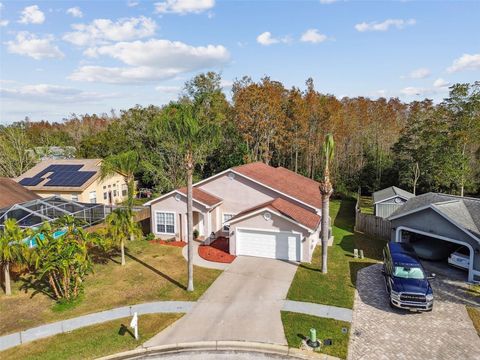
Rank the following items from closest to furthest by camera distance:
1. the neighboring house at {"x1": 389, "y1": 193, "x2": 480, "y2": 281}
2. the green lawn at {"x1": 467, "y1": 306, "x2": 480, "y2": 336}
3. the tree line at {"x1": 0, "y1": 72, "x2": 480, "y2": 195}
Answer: the green lawn at {"x1": 467, "y1": 306, "x2": 480, "y2": 336}, the neighboring house at {"x1": 389, "y1": 193, "x2": 480, "y2": 281}, the tree line at {"x1": 0, "y1": 72, "x2": 480, "y2": 195}

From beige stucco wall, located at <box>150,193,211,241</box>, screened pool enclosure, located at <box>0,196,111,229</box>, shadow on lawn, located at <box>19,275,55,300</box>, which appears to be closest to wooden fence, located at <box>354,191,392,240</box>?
beige stucco wall, located at <box>150,193,211,241</box>

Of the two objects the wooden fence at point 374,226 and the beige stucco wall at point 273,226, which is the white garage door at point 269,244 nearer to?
the beige stucco wall at point 273,226

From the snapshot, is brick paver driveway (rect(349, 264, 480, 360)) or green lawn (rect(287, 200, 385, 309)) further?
green lawn (rect(287, 200, 385, 309))

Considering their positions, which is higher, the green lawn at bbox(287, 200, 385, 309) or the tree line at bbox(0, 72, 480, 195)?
the tree line at bbox(0, 72, 480, 195)

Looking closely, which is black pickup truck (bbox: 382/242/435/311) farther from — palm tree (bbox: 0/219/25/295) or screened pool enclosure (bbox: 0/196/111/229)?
screened pool enclosure (bbox: 0/196/111/229)

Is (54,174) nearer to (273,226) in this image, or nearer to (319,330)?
(273,226)

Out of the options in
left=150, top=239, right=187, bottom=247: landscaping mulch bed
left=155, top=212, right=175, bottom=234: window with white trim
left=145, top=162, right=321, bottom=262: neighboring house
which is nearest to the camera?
left=145, top=162, right=321, bottom=262: neighboring house

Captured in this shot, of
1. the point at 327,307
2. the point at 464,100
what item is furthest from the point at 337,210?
the point at 327,307
